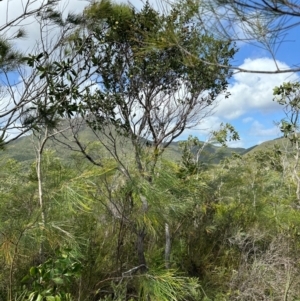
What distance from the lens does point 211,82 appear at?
4.54 metres

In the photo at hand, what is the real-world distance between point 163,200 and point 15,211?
123 centimetres

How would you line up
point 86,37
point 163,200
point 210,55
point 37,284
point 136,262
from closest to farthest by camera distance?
point 37,284
point 210,55
point 163,200
point 136,262
point 86,37

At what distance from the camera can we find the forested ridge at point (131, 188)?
2750mm

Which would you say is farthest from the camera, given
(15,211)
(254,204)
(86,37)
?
(254,204)

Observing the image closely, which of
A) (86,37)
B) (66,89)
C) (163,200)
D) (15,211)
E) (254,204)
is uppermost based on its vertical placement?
(86,37)

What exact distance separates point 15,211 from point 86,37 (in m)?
2.02

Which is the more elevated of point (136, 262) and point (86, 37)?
point (86, 37)

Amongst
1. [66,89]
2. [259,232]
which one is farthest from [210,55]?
[259,232]

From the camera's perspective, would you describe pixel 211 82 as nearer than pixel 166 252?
No

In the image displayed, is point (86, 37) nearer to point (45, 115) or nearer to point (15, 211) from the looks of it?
point (45, 115)

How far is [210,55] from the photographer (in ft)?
8.52

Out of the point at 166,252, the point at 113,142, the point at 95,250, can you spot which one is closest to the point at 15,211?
the point at 95,250

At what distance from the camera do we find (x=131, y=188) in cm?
322

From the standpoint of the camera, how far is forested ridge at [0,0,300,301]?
9.02 ft
